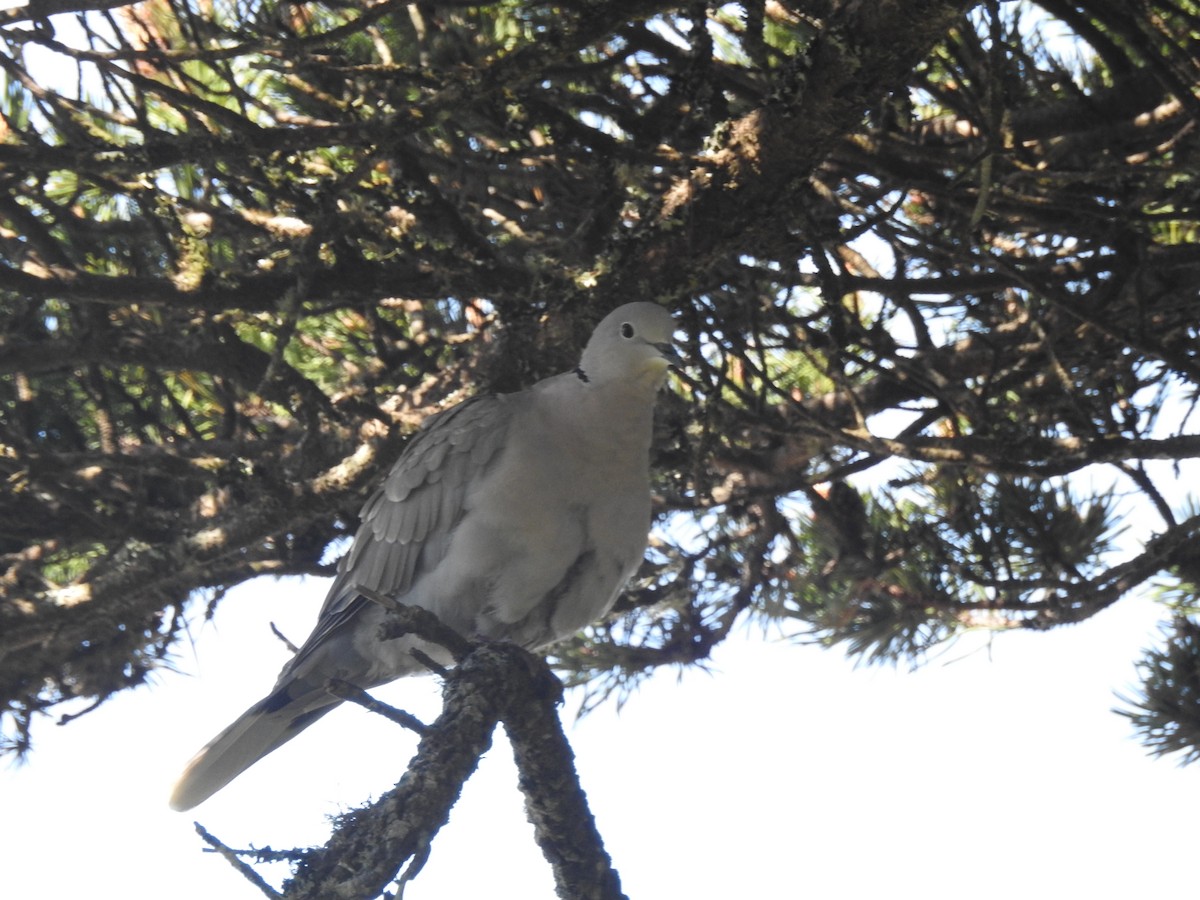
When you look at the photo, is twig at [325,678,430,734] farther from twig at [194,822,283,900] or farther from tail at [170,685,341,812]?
tail at [170,685,341,812]

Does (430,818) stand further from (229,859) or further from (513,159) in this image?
(513,159)

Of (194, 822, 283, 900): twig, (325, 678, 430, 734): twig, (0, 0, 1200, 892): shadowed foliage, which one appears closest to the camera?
(194, 822, 283, 900): twig

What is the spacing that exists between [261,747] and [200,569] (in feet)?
1.67

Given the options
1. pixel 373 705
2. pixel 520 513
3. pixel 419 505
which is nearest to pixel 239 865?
pixel 373 705

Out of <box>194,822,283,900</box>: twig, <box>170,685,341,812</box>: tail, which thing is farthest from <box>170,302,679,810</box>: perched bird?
<box>194,822,283,900</box>: twig

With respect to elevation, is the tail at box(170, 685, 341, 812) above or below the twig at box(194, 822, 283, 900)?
above

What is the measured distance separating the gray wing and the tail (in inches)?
5.2

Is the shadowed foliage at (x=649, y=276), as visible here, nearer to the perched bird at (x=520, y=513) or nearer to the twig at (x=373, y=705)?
the perched bird at (x=520, y=513)

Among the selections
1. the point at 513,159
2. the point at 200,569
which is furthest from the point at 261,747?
the point at 513,159

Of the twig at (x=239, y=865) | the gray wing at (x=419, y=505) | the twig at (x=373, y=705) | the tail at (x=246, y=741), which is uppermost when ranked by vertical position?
the gray wing at (x=419, y=505)

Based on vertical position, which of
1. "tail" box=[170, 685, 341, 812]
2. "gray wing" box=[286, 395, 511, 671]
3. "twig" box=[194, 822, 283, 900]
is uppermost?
"gray wing" box=[286, 395, 511, 671]

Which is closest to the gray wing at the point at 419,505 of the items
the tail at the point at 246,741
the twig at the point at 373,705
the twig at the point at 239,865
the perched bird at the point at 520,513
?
the perched bird at the point at 520,513

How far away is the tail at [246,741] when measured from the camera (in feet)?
11.0

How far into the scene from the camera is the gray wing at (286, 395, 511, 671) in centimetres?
328
